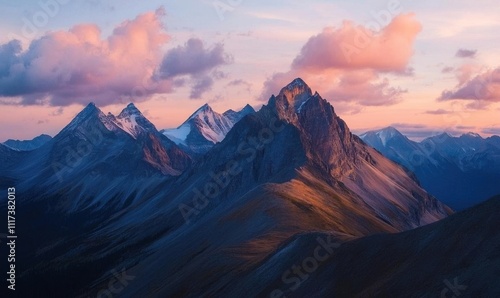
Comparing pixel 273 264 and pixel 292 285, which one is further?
pixel 273 264

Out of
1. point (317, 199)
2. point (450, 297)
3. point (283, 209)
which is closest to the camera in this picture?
point (450, 297)

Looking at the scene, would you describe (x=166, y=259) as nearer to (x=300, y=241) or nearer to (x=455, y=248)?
(x=300, y=241)

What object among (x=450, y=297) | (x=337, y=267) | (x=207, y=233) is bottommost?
(x=450, y=297)

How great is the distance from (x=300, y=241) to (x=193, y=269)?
90.2 feet

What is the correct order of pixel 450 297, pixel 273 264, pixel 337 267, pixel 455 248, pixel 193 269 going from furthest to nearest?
pixel 193 269 → pixel 273 264 → pixel 337 267 → pixel 455 248 → pixel 450 297

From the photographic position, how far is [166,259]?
447 feet

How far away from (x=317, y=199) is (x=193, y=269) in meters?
69.4

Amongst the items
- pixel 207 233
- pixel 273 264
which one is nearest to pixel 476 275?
pixel 273 264

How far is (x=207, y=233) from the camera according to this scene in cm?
13975

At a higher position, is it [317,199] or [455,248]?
[317,199]

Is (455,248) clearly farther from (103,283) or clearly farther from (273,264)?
(103,283)

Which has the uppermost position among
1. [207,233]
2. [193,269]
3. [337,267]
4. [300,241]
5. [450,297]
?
[207,233]

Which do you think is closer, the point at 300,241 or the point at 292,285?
the point at 292,285

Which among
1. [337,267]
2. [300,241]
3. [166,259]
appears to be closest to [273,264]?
[300,241]
